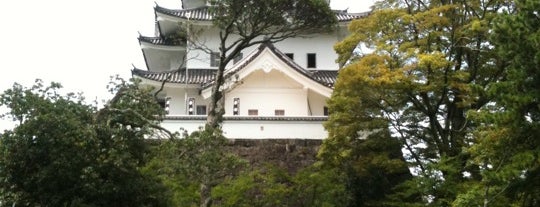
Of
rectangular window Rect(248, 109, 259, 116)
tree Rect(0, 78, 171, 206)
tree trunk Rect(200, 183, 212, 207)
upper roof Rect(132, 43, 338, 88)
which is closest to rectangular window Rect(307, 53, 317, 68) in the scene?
upper roof Rect(132, 43, 338, 88)

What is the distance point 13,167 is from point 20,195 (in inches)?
20.0

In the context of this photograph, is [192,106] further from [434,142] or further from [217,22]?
[434,142]

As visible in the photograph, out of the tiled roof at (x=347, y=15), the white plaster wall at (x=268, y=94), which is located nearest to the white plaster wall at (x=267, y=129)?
the white plaster wall at (x=268, y=94)

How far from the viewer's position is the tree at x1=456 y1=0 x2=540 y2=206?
9.68 meters

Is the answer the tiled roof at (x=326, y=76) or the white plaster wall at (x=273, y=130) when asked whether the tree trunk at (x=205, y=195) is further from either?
the tiled roof at (x=326, y=76)

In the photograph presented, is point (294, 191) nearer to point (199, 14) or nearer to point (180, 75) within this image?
point (180, 75)

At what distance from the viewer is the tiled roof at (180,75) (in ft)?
76.9

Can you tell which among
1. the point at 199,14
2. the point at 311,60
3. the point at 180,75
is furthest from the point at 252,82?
the point at 199,14

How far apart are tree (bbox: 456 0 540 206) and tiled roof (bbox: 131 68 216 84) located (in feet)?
46.9

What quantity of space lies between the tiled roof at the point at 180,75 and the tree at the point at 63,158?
37.4ft

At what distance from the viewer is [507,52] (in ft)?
32.9

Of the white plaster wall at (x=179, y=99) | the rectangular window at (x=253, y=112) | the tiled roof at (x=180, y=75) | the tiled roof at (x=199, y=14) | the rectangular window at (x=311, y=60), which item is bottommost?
the rectangular window at (x=253, y=112)

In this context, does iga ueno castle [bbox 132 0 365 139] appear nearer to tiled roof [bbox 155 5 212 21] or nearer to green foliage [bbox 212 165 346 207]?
tiled roof [bbox 155 5 212 21]

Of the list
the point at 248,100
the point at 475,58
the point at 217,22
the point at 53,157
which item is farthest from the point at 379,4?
the point at 53,157
